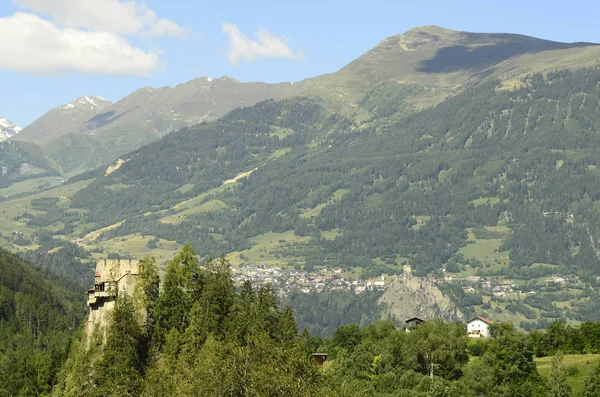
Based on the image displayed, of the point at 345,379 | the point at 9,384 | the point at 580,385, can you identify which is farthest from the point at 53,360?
the point at 580,385

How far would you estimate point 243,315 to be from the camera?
11975 cm

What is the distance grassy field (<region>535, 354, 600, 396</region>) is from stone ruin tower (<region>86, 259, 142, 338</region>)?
192ft

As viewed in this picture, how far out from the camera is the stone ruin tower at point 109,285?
115 metres

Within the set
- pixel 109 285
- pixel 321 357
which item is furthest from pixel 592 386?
pixel 109 285

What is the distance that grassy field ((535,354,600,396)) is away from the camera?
13488 cm

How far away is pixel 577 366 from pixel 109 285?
70.7 metres

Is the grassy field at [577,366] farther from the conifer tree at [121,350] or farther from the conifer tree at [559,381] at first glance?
the conifer tree at [121,350]

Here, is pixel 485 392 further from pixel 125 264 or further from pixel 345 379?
pixel 125 264

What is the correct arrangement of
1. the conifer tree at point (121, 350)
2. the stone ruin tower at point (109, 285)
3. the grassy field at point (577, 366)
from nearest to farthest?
the conifer tree at point (121, 350) < the stone ruin tower at point (109, 285) < the grassy field at point (577, 366)

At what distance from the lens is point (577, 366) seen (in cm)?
14562

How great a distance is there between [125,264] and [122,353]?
1194 cm

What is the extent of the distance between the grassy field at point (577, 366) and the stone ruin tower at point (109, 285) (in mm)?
58548

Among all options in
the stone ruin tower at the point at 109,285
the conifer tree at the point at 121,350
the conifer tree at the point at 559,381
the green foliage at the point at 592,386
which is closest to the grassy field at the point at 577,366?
the green foliage at the point at 592,386

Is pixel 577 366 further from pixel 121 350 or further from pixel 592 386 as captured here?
pixel 121 350
